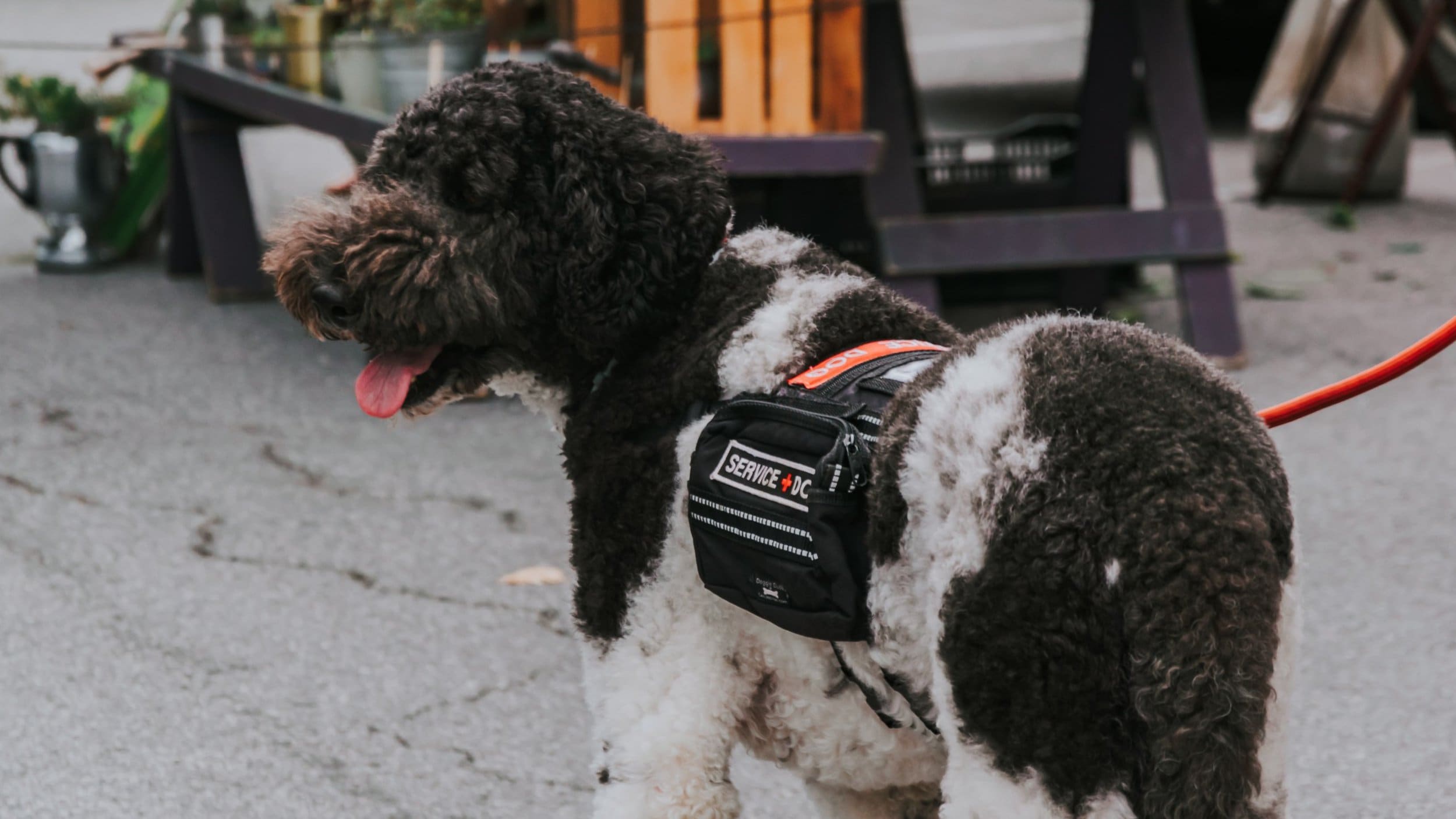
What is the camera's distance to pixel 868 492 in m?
1.70

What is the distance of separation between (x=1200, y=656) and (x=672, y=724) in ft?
2.28

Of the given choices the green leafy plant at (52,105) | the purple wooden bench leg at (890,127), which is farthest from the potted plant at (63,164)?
the purple wooden bench leg at (890,127)

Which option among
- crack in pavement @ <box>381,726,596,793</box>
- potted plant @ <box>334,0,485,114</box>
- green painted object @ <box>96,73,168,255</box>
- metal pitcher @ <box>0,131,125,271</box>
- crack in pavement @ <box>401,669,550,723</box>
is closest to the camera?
crack in pavement @ <box>381,726,596,793</box>

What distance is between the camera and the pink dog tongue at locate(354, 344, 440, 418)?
1938mm

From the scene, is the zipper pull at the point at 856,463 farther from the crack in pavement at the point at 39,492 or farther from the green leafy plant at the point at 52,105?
the green leafy plant at the point at 52,105

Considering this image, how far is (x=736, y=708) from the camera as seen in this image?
1900 millimetres

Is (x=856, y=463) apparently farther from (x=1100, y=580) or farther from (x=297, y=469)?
(x=297, y=469)

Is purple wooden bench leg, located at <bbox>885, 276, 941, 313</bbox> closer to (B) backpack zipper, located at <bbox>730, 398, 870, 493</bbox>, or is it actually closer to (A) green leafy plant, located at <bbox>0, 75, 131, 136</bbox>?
(B) backpack zipper, located at <bbox>730, 398, 870, 493</bbox>

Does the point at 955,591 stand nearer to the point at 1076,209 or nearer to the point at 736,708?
the point at 736,708

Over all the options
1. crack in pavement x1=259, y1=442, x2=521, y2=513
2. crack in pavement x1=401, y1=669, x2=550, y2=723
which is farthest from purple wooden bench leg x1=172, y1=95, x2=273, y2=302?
crack in pavement x1=401, y1=669, x2=550, y2=723

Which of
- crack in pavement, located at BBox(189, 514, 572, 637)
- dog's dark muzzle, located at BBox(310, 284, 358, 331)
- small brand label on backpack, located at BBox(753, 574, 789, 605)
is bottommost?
crack in pavement, located at BBox(189, 514, 572, 637)

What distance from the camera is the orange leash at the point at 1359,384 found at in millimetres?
1966

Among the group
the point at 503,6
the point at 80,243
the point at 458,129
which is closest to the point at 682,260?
the point at 458,129

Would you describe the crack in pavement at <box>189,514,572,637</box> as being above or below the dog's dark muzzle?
below
